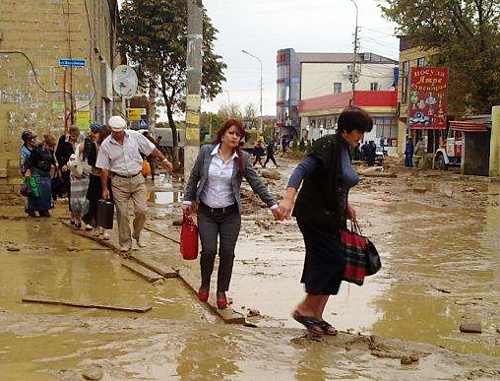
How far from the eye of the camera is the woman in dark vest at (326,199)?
4688 millimetres

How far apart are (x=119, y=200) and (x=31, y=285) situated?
1.79 m

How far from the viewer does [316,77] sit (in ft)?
268

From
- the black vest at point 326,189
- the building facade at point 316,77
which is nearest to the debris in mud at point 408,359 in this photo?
the black vest at point 326,189

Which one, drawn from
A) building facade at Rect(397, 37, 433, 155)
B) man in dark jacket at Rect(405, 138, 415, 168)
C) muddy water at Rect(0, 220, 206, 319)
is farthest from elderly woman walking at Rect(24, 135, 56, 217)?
building facade at Rect(397, 37, 433, 155)

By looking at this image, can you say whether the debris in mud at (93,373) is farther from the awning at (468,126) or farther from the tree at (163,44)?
the awning at (468,126)

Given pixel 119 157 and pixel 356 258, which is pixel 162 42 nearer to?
pixel 119 157

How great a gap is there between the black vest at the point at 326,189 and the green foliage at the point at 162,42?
22104mm

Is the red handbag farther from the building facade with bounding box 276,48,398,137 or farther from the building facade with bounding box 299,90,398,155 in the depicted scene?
the building facade with bounding box 276,48,398,137

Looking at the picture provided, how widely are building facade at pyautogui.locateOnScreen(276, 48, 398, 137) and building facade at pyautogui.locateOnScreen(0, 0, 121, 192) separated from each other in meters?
57.4

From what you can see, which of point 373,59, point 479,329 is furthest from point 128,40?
point 373,59

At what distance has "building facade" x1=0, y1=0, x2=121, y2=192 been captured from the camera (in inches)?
551

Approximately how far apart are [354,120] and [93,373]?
97.2 inches

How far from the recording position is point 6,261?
7.75 meters

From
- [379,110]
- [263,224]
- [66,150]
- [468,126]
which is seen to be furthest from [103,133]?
[379,110]
